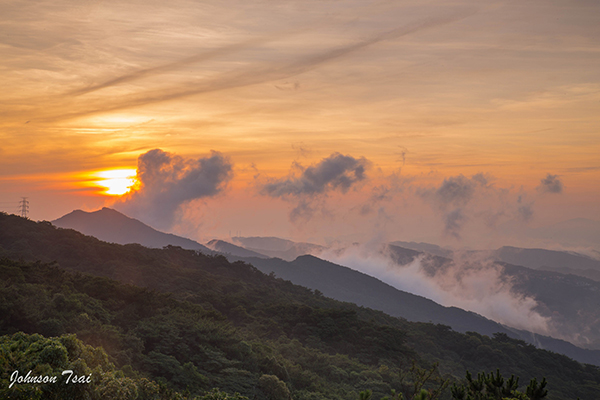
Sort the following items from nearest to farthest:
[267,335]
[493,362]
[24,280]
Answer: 1. [24,280]
2. [267,335]
3. [493,362]

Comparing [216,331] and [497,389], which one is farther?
[216,331]

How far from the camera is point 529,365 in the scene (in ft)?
221

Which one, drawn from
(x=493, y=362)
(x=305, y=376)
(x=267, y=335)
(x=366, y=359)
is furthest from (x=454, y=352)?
(x=305, y=376)

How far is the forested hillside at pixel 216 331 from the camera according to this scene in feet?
82.7

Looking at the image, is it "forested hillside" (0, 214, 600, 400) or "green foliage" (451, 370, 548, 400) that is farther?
"forested hillside" (0, 214, 600, 400)

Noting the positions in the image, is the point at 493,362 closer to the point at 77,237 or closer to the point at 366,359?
the point at 366,359

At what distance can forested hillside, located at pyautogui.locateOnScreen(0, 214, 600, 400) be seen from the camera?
25.2m

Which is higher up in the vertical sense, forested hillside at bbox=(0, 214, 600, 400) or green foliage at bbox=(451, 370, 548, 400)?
green foliage at bbox=(451, 370, 548, 400)

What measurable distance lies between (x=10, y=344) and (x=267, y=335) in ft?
114

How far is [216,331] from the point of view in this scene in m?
33.4

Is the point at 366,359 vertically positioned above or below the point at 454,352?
above

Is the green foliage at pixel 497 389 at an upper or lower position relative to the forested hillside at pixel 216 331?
upper

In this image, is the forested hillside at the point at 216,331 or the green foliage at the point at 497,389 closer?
the green foliage at the point at 497,389

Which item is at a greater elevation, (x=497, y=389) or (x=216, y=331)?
(x=497, y=389)
